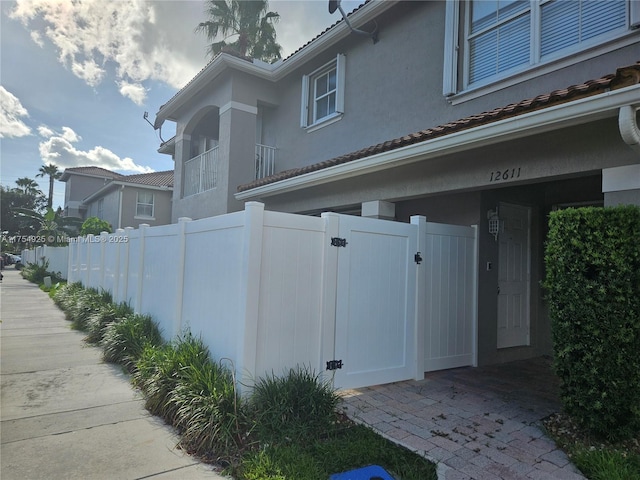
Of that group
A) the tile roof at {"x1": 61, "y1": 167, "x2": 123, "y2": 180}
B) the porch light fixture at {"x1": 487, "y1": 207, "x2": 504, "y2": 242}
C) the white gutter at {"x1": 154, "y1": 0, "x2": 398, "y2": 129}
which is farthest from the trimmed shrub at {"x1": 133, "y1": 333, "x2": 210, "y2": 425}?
the tile roof at {"x1": 61, "y1": 167, "x2": 123, "y2": 180}

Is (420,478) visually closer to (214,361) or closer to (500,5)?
(214,361)

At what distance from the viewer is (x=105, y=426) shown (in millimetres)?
4223

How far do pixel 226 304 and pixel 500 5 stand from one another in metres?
6.62

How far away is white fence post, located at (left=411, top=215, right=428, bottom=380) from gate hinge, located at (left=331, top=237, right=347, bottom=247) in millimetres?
1369

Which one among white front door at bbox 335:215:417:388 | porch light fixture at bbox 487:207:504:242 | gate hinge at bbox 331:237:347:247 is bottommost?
white front door at bbox 335:215:417:388

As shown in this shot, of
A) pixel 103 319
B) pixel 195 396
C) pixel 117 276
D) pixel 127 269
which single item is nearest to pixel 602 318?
pixel 195 396

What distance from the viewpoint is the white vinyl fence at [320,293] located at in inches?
180

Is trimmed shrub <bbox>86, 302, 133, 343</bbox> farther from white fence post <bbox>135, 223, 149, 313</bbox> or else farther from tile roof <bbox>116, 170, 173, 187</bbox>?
tile roof <bbox>116, 170, 173, 187</bbox>

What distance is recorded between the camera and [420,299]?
5918 millimetres

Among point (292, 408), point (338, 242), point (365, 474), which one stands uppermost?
point (338, 242)

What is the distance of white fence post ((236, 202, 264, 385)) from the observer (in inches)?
171

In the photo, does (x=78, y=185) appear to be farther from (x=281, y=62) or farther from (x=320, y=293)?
(x=320, y=293)

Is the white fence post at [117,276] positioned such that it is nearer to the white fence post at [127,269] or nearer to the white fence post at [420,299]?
the white fence post at [127,269]

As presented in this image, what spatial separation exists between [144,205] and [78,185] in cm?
1473
